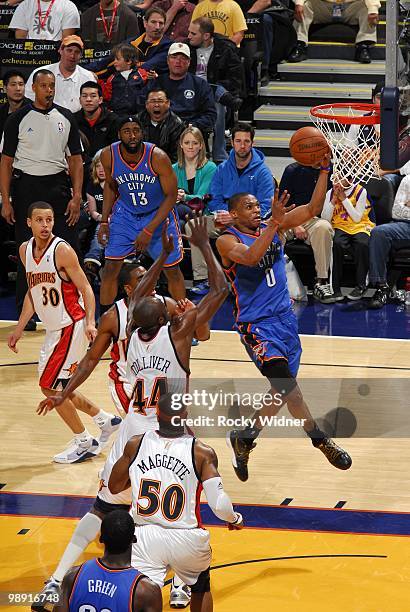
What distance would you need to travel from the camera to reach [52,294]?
8211 millimetres

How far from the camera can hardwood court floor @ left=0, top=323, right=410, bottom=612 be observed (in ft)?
20.9

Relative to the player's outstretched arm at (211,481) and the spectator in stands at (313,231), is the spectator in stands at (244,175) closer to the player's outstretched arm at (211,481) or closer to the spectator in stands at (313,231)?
the spectator in stands at (313,231)

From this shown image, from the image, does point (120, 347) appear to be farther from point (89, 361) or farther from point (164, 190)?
point (164, 190)

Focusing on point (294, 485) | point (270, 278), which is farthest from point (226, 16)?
point (294, 485)

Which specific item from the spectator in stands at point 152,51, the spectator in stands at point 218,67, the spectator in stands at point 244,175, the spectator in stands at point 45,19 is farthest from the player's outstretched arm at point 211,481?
the spectator in stands at point 45,19

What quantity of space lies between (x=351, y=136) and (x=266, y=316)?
3301mm

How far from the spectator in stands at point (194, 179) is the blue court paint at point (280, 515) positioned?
5.12 meters

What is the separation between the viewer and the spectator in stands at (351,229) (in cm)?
1210

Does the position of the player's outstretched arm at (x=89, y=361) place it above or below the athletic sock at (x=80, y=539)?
above

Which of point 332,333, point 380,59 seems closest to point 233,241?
point 332,333

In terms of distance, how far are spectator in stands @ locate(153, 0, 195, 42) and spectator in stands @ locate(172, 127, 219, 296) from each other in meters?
2.98

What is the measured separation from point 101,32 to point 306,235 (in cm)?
433

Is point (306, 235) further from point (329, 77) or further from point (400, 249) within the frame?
point (329, 77)

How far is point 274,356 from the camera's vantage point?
7.54 m
